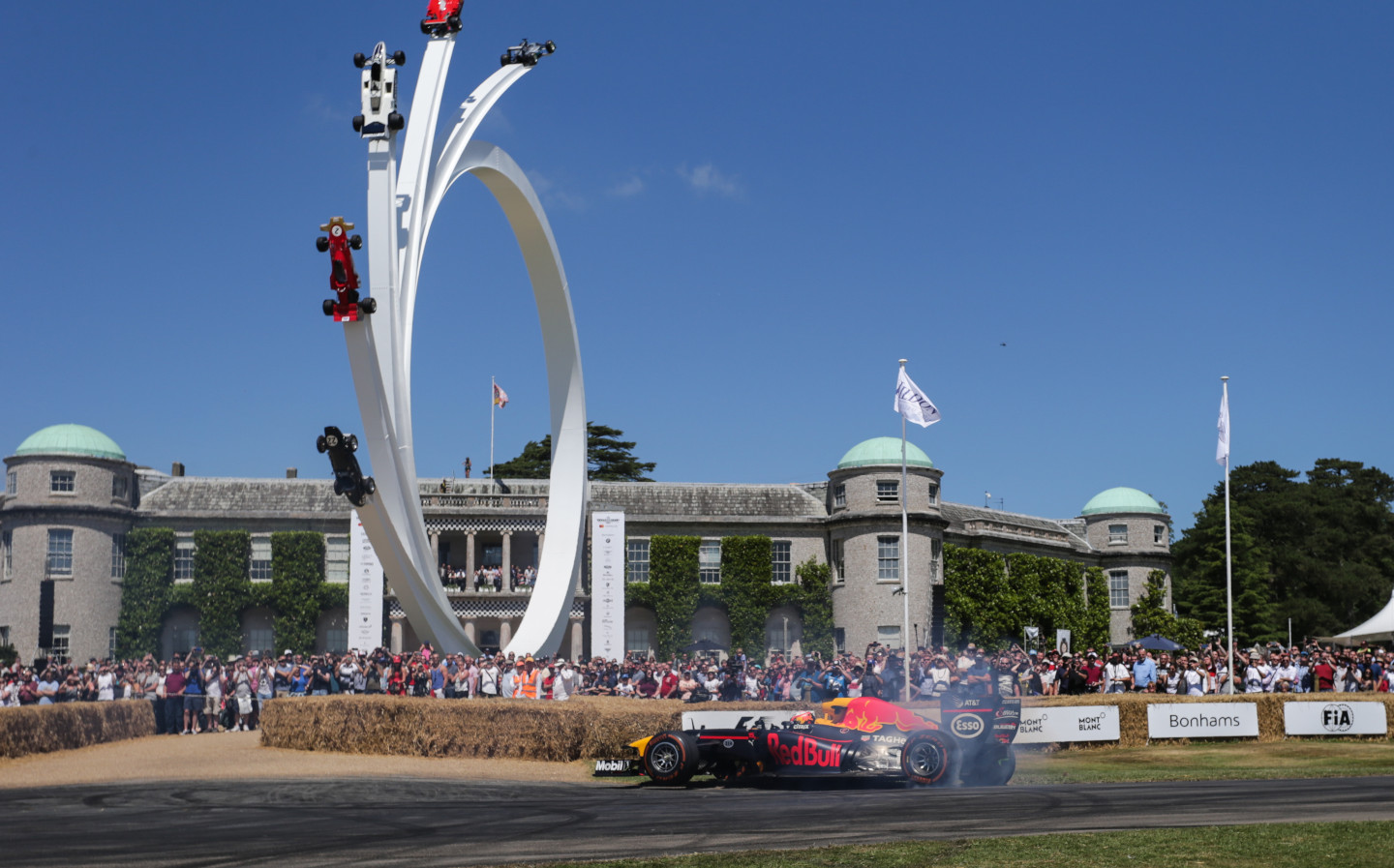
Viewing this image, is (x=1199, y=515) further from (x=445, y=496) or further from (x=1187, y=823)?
(x=1187, y=823)

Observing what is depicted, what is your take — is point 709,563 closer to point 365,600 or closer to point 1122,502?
point 365,600

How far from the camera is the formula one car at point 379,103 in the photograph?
25.8 metres

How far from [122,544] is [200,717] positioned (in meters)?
29.9

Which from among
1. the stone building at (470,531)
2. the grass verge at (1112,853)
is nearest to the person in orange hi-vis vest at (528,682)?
the grass verge at (1112,853)

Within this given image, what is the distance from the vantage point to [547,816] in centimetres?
1585

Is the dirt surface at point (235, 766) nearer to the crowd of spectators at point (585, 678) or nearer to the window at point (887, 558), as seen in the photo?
the crowd of spectators at point (585, 678)

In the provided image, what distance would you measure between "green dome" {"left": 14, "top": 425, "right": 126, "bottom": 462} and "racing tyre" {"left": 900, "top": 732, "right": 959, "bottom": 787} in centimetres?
4575

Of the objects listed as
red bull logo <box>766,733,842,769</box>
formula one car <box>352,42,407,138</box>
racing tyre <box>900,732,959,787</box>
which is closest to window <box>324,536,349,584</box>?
formula one car <box>352,42,407,138</box>

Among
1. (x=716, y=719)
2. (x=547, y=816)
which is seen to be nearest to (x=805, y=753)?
(x=716, y=719)

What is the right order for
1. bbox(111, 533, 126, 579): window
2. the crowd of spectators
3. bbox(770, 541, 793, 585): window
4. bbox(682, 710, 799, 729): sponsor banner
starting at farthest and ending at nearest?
bbox(770, 541, 793, 585): window
bbox(111, 533, 126, 579): window
the crowd of spectators
bbox(682, 710, 799, 729): sponsor banner

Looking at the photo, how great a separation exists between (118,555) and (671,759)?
43.8m

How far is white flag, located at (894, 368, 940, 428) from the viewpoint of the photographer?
35969mm

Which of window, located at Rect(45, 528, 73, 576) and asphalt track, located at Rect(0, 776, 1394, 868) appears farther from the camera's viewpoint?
window, located at Rect(45, 528, 73, 576)

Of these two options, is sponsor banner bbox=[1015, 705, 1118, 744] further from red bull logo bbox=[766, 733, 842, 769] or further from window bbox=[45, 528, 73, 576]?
window bbox=[45, 528, 73, 576]
